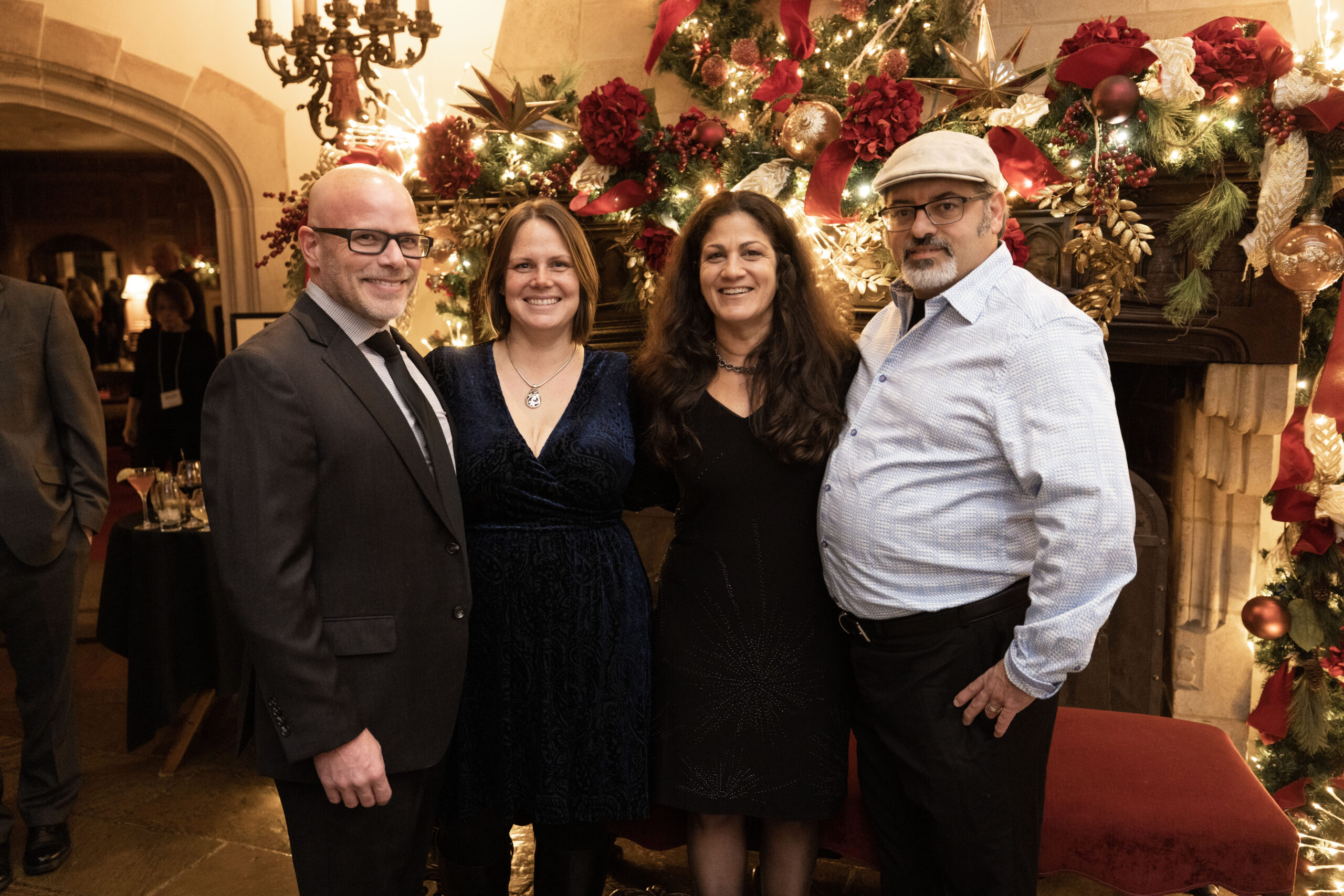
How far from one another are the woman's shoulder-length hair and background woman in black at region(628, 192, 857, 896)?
25cm

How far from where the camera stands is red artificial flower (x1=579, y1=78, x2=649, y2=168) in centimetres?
273

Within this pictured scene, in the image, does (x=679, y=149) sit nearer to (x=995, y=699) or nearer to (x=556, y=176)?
(x=556, y=176)

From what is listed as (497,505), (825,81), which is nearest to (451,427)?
(497,505)

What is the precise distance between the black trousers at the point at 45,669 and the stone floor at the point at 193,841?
0.20 m

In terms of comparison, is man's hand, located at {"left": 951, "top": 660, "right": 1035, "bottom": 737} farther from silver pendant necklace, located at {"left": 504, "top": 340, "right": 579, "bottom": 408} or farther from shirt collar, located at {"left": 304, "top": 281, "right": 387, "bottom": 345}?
shirt collar, located at {"left": 304, "top": 281, "right": 387, "bottom": 345}

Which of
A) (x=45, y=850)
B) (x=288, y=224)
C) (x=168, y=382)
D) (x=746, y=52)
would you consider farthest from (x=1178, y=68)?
(x=168, y=382)

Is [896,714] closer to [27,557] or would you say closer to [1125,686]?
[1125,686]

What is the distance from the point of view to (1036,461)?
1574 mm

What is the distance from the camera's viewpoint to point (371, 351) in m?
1.70

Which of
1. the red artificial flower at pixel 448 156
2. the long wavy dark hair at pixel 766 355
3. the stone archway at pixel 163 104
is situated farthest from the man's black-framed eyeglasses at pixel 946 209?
the stone archway at pixel 163 104

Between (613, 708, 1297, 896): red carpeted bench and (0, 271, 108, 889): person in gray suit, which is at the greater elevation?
(0, 271, 108, 889): person in gray suit

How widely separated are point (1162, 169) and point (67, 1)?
14.0ft

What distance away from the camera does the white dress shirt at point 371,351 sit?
1.64 meters

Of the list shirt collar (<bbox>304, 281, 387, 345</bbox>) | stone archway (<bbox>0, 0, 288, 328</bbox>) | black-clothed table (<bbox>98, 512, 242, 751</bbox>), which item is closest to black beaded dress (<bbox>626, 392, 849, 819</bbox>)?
shirt collar (<bbox>304, 281, 387, 345</bbox>)
